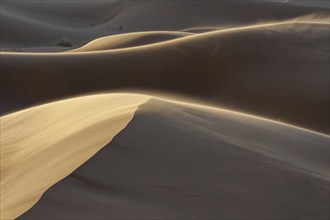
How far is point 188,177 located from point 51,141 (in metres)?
1.16

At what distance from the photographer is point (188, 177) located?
131 inches

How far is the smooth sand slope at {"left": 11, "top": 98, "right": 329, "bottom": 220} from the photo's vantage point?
2844 millimetres

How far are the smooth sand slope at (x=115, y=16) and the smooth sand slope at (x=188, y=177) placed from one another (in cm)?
1746

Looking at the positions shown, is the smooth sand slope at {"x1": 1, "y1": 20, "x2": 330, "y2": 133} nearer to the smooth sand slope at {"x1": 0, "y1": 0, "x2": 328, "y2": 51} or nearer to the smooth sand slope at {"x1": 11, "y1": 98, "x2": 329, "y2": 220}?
the smooth sand slope at {"x1": 11, "y1": 98, "x2": 329, "y2": 220}

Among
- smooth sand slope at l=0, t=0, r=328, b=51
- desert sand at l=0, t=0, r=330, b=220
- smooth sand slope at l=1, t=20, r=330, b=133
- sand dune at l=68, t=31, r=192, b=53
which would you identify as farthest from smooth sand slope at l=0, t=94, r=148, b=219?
smooth sand slope at l=0, t=0, r=328, b=51

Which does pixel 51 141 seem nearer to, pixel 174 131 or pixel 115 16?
pixel 174 131

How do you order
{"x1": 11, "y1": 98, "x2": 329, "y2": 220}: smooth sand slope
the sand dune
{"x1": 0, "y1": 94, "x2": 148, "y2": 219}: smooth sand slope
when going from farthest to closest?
the sand dune < {"x1": 0, "y1": 94, "x2": 148, "y2": 219}: smooth sand slope < {"x1": 11, "y1": 98, "x2": 329, "y2": 220}: smooth sand slope

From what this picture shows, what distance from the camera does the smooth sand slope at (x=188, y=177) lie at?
2.84 m

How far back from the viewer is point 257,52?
33.3 ft

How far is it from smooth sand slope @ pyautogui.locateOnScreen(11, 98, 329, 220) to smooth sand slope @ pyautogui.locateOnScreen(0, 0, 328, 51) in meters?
17.5

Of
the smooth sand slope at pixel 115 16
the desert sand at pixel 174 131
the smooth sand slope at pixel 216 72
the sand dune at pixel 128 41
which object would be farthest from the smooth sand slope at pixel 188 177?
the smooth sand slope at pixel 115 16

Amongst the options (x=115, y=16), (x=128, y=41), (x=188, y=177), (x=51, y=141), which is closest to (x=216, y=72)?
(x=128, y=41)

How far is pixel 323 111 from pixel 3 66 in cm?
526

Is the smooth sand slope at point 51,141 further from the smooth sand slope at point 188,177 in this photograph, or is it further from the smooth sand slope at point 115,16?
the smooth sand slope at point 115,16
